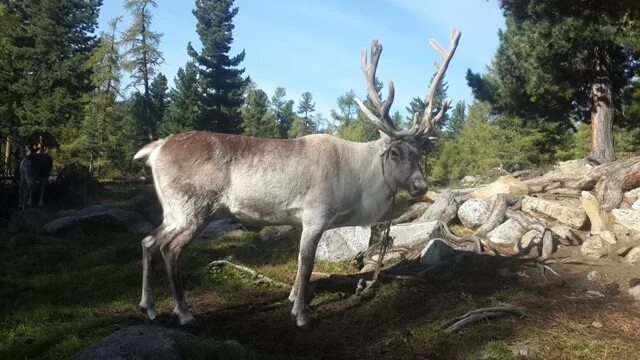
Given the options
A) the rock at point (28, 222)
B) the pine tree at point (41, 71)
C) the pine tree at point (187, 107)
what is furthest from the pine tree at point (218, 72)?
the rock at point (28, 222)

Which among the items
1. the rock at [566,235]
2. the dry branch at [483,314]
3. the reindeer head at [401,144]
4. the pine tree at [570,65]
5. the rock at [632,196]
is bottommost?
the dry branch at [483,314]

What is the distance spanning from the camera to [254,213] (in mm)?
6355

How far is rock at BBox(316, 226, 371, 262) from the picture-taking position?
9.48 meters

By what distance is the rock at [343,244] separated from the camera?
9.48 metres

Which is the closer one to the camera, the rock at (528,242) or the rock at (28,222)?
the rock at (528,242)

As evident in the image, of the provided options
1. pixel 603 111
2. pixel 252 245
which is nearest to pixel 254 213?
pixel 252 245

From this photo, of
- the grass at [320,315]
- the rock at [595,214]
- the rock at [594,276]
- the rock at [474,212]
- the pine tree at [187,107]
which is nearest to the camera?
the grass at [320,315]

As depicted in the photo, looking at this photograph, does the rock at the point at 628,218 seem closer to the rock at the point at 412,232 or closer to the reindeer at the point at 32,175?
the rock at the point at 412,232

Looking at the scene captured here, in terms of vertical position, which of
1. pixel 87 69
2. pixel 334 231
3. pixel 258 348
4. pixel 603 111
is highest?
pixel 87 69

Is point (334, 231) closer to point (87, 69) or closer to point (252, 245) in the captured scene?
point (252, 245)

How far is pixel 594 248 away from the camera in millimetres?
8641

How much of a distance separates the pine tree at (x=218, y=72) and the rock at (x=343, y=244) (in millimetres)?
26014

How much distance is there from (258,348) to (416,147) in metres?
3.25

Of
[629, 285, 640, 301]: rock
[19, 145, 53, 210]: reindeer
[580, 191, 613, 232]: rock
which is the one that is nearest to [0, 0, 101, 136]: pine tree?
[19, 145, 53, 210]: reindeer
